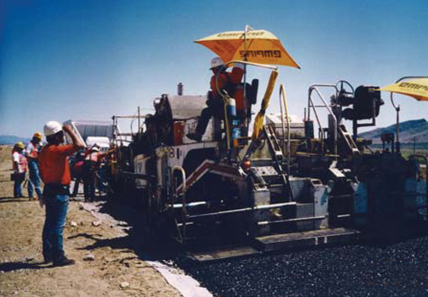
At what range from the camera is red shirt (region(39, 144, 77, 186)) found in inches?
202

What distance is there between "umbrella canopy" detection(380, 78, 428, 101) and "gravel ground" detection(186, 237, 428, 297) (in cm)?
266

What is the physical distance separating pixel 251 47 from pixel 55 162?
401 cm

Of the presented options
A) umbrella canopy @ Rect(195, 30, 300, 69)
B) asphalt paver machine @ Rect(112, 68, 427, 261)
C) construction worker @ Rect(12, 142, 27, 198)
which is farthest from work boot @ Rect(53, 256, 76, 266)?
construction worker @ Rect(12, 142, 27, 198)

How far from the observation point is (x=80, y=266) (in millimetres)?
5348

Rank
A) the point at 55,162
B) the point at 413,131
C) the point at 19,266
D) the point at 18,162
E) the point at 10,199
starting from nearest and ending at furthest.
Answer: the point at 55,162 < the point at 19,266 < the point at 18,162 < the point at 10,199 < the point at 413,131

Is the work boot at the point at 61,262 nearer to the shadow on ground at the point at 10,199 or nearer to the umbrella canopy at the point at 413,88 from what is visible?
the umbrella canopy at the point at 413,88

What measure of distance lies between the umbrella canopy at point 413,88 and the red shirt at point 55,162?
217 inches

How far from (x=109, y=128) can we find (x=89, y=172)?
10.2 meters

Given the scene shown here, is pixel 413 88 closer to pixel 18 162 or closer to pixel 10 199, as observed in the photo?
pixel 18 162

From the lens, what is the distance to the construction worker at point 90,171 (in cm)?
1111

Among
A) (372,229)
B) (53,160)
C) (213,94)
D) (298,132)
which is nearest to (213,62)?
(213,94)

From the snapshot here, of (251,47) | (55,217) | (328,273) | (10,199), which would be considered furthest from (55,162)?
(10,199)

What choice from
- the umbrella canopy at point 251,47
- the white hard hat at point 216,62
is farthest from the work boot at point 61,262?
the umbrella canopy at point 251,47

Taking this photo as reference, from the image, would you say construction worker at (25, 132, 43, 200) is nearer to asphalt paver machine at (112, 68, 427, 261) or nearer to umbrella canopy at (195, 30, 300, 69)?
asphalt paver machine at (112, 68, 427, 261)
